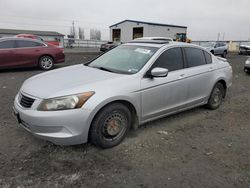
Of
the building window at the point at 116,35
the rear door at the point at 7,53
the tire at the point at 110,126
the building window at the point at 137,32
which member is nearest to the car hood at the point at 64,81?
the tire at the point at 110,126

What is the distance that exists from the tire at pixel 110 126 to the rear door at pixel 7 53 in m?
7.70

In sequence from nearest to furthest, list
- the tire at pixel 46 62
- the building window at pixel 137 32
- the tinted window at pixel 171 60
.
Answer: the tinted window at pixel 171 60 < the tire at pixel 46 62 < the building window at pixel 137 32

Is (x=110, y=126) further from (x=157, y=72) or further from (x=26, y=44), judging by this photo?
(x=26, y=44)

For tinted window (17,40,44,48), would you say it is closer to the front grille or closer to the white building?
the front grille

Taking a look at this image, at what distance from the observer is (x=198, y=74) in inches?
192

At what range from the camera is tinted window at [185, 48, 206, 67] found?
4856mm

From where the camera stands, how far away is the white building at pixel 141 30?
40219mm

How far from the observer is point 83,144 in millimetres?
3715

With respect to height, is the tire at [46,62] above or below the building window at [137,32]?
below

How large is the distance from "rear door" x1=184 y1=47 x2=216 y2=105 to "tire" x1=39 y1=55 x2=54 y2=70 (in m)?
7.43

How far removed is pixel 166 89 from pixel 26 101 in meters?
2.26

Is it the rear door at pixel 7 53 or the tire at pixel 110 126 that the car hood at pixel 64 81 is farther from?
the rear door at pixel 7 53

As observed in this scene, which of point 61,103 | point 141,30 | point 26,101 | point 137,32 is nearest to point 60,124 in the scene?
point 61,103

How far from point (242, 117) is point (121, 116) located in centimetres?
304
